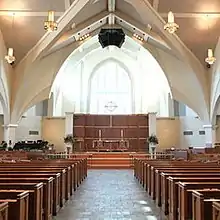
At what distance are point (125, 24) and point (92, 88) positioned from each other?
8.38 m

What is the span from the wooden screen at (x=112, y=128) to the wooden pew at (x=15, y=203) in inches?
726

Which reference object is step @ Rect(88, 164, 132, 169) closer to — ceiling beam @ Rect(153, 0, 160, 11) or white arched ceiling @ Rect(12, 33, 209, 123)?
white arched ceiling @ Rect(12, 33, 209, 123)

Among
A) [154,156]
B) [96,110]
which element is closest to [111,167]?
[154,156]

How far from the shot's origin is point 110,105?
24.8 m

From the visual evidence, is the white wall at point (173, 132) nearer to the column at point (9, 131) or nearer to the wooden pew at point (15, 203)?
the column at point (9, 131)

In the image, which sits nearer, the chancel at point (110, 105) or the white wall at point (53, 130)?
Answer: the chancel at point (110, 105)

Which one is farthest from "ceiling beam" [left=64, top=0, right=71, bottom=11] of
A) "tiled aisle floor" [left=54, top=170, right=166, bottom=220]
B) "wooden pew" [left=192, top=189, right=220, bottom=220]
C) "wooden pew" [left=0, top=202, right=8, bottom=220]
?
"wooden pew" [left=0, top=202, right=8, bottom=220]

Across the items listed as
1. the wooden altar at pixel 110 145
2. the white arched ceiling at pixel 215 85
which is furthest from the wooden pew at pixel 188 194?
the wooden altar at pixel 110 145

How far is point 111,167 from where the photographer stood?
16.0 metres

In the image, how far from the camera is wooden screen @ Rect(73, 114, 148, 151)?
2169 centimetres

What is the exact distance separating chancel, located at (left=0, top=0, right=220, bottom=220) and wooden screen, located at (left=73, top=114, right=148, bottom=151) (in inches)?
2.4

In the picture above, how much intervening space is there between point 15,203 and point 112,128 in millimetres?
19121

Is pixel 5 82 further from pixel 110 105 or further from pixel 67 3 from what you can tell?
pixel 110 105

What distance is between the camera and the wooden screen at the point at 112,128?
21.7m
